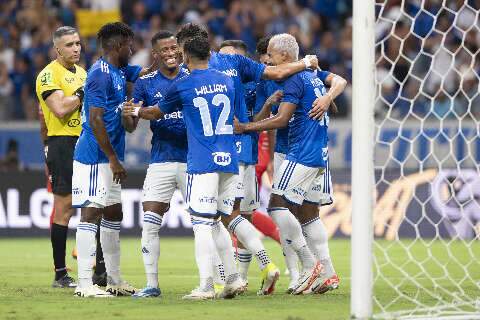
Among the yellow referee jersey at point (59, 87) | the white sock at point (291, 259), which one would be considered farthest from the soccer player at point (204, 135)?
the yellow referee jersey at point (59, 87)

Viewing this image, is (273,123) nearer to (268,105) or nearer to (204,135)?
(268,105)

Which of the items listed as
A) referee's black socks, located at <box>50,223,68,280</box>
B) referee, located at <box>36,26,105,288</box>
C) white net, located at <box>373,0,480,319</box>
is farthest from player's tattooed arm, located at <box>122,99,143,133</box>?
white net, located at <box>373,0,480,319</box>

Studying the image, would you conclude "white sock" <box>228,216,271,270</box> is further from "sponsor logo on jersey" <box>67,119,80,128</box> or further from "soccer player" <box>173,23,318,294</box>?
"sponsor logo on jersey" <box>67,119,80,128</box>

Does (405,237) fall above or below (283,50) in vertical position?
below

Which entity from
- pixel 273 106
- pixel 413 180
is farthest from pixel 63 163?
pixel 413 180

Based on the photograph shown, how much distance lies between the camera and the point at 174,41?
9.28 metres

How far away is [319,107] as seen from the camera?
9508mm

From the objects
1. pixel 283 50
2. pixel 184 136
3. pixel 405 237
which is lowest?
pixel 405 237

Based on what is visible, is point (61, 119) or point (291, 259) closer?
point (291, 259)

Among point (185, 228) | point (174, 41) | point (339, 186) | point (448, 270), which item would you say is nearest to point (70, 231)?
point (185, 228)

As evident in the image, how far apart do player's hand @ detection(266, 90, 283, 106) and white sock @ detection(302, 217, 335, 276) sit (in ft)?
3.75

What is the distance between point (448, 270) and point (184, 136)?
376 cm

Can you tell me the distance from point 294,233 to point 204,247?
4.09 ft

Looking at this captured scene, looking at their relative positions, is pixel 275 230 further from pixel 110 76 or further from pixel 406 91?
pixel 406 91
